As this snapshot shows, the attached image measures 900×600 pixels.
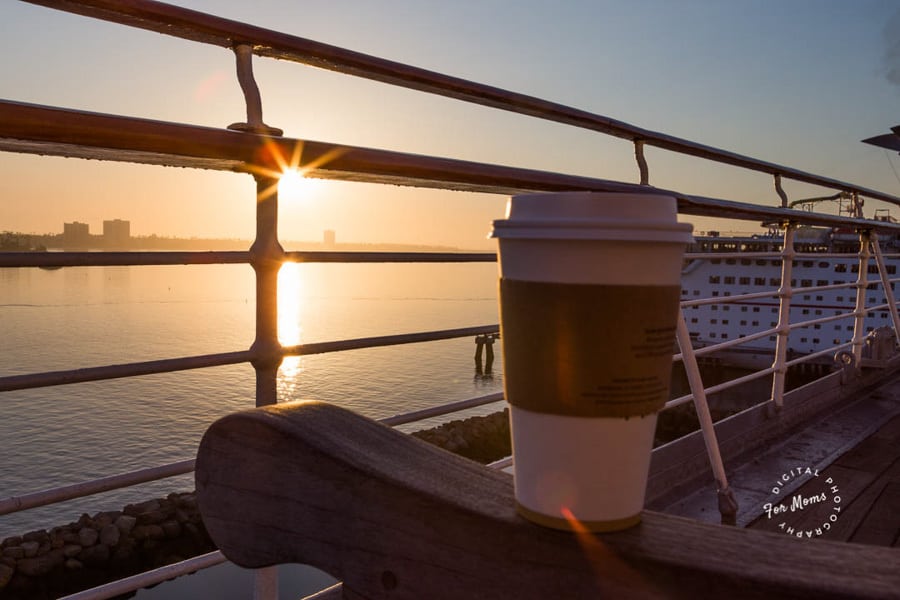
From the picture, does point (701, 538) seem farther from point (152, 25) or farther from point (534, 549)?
point (152, 25)

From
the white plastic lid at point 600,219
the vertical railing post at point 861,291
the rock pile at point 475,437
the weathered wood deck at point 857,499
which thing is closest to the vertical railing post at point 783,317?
the weathered wood deck at point 857,499

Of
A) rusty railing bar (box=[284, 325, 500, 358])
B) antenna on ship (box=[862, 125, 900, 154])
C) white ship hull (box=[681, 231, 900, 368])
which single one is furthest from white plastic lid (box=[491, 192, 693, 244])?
white ship hull (box=[681, 231, 900, 368])

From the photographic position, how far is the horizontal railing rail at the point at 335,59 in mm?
1160

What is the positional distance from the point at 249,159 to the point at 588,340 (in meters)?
0.76

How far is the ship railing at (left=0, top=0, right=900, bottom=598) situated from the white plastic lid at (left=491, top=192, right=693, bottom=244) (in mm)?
654

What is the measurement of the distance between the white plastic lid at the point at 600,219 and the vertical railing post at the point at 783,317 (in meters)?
2.68

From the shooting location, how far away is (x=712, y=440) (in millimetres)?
2074

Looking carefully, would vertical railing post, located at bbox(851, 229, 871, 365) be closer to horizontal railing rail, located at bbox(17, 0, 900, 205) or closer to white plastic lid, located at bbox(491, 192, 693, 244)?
horizontal railing rail, located at bbox(17, 0, 900, 205)

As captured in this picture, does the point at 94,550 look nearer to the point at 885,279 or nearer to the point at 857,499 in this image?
the point at 885,279

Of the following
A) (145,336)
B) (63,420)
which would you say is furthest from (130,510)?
(145,336)

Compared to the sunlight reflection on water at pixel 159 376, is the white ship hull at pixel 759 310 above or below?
above

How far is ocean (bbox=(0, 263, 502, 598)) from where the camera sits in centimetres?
3103

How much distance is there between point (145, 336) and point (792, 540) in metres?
79.0

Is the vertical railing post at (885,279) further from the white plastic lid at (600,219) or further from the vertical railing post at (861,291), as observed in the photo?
the white plastic lid at (600,219)
